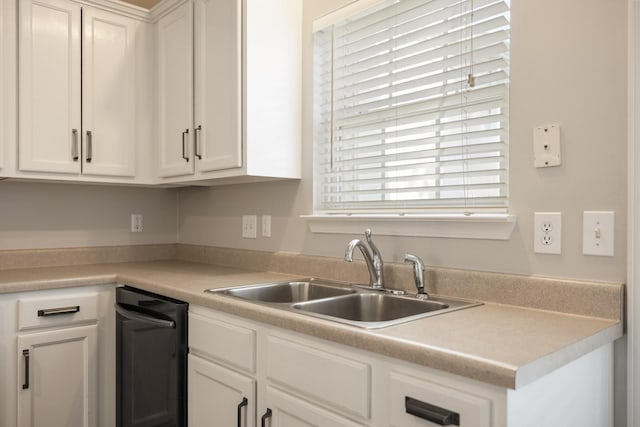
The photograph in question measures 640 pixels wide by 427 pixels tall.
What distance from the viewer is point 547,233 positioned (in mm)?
1398

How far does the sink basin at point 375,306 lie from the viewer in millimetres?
1531

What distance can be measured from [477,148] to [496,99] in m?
0.17

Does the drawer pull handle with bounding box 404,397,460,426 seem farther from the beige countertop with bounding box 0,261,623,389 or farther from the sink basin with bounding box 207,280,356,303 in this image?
the sink basin with bounding box 207,280,356,303

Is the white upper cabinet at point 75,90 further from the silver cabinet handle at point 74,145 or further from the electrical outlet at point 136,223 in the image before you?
the electrical outlet at point 136,223

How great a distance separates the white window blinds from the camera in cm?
158

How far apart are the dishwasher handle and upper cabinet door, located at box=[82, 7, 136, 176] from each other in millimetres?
748

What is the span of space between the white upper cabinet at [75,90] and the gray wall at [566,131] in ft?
5.51

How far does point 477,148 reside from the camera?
5.28 feet

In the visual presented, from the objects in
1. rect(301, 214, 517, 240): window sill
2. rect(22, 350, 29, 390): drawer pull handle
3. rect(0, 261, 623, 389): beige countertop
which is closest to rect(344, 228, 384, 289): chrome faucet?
rect(301, 214, 517, 240): window sill

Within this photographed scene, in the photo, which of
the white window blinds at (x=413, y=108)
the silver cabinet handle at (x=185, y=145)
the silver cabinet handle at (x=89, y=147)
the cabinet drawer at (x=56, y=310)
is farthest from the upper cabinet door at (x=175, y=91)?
the cabinet drawer at (x=56, y=310)

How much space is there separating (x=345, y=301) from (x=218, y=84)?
1107 mm

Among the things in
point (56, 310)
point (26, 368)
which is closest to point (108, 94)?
point (56, 310)

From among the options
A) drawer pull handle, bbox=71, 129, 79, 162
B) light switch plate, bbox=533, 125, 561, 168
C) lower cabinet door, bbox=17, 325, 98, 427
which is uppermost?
drawer pull handle, bbox=71, 129, 79, 162

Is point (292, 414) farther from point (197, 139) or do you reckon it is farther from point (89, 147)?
point (89, 147)
